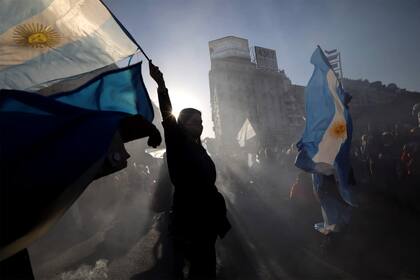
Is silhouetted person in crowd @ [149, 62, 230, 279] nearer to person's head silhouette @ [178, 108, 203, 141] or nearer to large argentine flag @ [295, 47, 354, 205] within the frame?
Result: person's head silhouette @ [178, 108, 203, 141]

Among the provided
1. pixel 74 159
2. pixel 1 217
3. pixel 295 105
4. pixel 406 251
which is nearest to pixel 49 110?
pixel 74 159

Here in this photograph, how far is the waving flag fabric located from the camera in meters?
1.36

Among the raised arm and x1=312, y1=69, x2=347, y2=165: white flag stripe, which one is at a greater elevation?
the raised arm

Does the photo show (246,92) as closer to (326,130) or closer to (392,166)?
(392,166)

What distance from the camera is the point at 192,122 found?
2.95 metres

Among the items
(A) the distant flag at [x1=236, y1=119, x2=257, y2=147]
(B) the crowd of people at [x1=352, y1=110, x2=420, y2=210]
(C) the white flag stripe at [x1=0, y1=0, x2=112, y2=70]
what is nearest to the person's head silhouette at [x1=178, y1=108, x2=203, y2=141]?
(C) the white flag stripe at [x1=0, y1=0, x2=112, y2=70]

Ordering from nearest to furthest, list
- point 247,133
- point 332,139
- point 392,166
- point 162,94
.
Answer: point 162,94, point 332,139, point 392,166, point 247,133

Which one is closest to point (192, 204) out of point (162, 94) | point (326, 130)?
point (162, 94)

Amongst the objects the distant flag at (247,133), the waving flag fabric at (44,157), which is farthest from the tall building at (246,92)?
the waving flag fabric at (44,157)

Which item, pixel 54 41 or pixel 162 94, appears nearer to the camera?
pixel 162 94

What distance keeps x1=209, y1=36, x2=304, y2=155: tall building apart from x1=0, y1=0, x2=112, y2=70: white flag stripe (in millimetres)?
48004

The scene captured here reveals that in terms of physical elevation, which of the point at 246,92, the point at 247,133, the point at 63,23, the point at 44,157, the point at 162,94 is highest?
the point at 246,92

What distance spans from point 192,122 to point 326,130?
3767mm

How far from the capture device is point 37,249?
8211 mm
